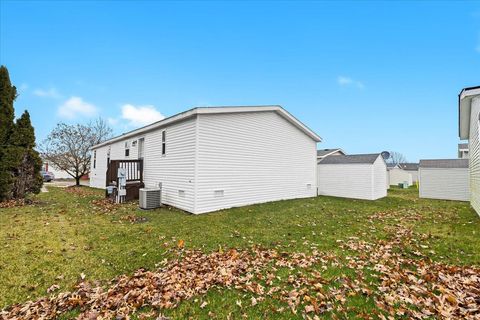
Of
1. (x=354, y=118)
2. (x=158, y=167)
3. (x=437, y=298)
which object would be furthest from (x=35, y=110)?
(x=354, y=118)

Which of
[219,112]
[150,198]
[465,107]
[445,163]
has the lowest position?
[150,198]

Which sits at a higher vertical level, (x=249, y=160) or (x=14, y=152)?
(x=14, y=152)

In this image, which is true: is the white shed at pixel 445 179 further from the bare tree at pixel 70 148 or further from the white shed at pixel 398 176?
the bare tree at pixel 70 148

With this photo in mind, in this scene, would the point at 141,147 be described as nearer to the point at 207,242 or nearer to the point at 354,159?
the point at 207,242

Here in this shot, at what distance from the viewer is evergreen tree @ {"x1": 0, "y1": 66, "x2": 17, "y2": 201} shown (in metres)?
11.3

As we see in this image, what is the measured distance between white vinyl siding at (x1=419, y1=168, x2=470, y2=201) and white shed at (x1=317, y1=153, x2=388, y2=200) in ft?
11.7

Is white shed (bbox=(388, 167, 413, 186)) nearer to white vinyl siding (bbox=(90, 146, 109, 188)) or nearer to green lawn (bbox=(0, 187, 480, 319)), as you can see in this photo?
green lawn (bbox=(0, 187, 480, 319))

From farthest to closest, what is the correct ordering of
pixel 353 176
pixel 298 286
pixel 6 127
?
1. pixel 353 176
2. pixel 6 127
3. pixel 298 286

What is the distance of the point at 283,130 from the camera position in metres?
14.1

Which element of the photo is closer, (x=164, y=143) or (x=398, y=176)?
(x=164, y=143)

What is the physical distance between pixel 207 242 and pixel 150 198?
221 inches

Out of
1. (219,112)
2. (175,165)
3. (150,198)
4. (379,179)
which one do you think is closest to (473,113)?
(379,179)

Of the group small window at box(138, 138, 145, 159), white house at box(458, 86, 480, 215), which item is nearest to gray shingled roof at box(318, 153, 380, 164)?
white house at box(458, 86, 480, 215)

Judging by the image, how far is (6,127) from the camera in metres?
11.8
